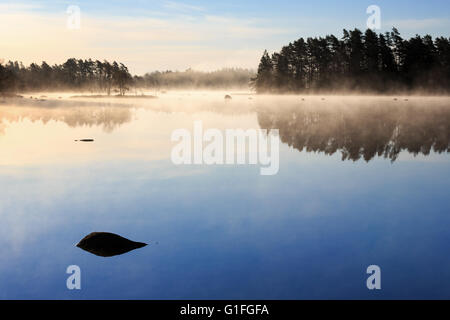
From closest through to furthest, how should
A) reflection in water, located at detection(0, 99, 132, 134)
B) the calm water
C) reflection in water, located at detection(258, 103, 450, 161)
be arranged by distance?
the calm water → reflection in water, located at detection(258, 103, 450, 161) → reflection in water, located at detection(0, 99, 132, 134)

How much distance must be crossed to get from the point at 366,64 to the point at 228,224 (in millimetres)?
123165

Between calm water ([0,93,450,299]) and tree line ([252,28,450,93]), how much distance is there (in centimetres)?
10247

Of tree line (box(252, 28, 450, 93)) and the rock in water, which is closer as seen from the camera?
the rock in water

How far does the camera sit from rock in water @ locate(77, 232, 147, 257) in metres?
12.0

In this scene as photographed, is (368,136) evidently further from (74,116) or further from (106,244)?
(74,116)

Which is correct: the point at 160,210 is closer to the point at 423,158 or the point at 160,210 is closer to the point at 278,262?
the point at 278,262

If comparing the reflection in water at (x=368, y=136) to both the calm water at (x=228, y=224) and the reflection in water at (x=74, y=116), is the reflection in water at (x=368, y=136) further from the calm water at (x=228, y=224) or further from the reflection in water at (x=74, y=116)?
the reflection in water at (x=74, y=116)

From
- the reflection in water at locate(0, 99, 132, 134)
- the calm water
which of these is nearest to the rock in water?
the calm water

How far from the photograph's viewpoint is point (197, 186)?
64.1ft

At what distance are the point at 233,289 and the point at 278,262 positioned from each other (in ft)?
6.07

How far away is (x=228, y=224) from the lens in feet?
47.1

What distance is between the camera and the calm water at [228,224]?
10.2 m

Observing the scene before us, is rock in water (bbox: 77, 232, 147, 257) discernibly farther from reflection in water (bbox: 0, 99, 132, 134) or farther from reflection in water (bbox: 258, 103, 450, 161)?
reflection in water (bbox: 0, 99, 132, 134)
